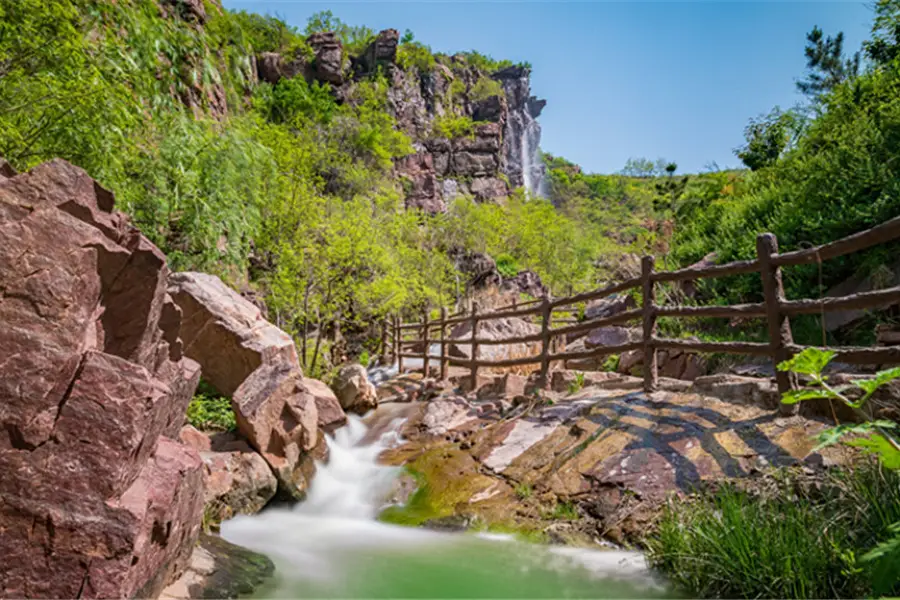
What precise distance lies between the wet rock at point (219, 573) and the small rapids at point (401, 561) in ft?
0.42

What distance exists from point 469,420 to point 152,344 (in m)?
4.71

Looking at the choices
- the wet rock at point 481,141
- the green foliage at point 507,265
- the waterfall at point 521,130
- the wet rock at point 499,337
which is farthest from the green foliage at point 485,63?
the wet rock at point 499,337

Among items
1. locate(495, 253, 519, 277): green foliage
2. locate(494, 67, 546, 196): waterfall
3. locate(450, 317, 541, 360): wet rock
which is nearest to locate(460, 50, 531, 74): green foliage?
locate(494, 67, 546, 196): waterfall

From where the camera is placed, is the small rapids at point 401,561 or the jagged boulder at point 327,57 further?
the jagged boulder at point 327,57

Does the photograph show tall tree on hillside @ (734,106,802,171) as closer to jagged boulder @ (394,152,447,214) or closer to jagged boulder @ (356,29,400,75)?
jagged boulder @ (394,152,447,214)

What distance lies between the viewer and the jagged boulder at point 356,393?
9.47 metres

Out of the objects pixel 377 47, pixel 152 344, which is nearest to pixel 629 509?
pixel 152 344

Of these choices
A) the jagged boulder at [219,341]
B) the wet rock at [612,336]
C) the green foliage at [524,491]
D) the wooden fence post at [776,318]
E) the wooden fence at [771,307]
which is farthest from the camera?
the wet rock at [612,336]

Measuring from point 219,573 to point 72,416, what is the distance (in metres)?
1.57

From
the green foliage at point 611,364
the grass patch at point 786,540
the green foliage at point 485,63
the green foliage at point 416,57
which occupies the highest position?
the green foliage at point 485,63

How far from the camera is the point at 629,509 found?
3.91 meters

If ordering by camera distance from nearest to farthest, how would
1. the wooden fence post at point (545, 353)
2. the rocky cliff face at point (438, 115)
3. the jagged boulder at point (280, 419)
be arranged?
the jagged boulder at point (280, 419), the wooden fence post at point (545, 353), the rocky cliff face at point (438, 115)

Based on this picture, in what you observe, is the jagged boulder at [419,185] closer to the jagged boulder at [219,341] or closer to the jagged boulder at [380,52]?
the jagged boulder at [380,52]

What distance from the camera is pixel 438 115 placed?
5153 centimetres
